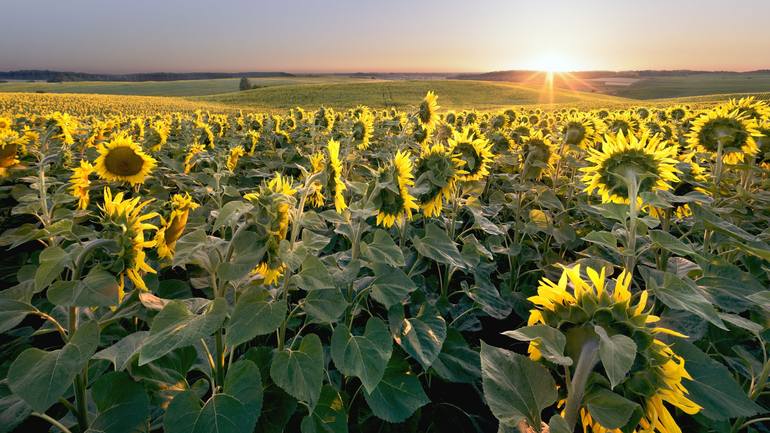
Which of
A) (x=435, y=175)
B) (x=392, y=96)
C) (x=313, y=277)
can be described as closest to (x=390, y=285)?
(x=313, y=277)

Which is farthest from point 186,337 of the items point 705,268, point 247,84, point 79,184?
point 247,84

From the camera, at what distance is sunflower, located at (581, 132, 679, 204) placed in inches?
79.0

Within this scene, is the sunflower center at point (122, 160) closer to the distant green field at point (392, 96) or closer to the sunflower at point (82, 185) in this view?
the sunflower at point (82, 185)

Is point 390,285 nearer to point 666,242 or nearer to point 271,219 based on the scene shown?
point 271,219

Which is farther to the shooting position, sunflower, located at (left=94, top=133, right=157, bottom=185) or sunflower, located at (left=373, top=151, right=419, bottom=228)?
sunflower, located at (left=94, top=133, right=157, bottom=185)

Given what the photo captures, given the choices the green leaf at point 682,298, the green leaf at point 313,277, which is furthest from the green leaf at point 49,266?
the green leaf at point 682,298

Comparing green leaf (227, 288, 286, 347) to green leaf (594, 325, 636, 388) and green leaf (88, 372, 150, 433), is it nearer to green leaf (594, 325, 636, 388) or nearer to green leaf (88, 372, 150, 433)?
green leaf (88, 372, 150, 433)

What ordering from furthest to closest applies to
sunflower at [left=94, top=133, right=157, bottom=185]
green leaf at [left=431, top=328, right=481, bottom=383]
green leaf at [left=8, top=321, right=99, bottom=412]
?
sunflower at [left=94, top=133, right=157, bottom=185], green leaf at [left=431, top=328, right=481, bottom=383], green leaf at [left=8, top=321, right=99, bottom=412]

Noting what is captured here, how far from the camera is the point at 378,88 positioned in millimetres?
47781

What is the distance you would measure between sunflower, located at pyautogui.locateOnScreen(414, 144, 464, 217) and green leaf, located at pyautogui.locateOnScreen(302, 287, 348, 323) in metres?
1.03

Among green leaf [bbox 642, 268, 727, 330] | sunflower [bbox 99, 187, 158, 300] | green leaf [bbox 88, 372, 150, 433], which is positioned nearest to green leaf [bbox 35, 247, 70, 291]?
sunflower [bbox 99, 187, 158, 300]

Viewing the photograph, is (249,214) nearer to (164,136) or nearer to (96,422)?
(96,422)

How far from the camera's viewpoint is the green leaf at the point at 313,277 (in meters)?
1.56

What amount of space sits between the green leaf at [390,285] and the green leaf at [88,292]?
102 centimetres
